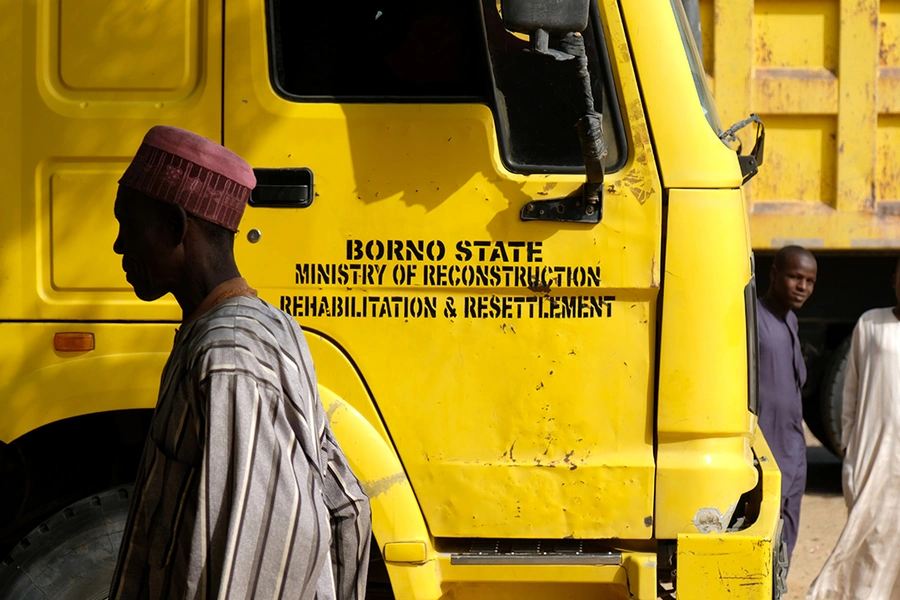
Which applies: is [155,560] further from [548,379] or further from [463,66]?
[463,66]

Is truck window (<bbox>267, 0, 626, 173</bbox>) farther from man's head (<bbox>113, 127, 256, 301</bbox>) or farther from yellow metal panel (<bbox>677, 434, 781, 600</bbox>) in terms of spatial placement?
man's head (<bbox>113, 127, 256, 301</bbox>)

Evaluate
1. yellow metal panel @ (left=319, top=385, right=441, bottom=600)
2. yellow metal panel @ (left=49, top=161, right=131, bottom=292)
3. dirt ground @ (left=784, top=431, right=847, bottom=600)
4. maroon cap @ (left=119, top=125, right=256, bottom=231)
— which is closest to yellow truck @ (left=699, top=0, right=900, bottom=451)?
dirt ground @ (left=784, top=431, right=847, bottom=600)

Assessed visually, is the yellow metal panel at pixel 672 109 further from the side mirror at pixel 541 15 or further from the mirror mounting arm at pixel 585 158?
the side mirror at pixel 541 15

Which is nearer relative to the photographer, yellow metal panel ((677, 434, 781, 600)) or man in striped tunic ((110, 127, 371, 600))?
man in striped tunic ((110, 127, 371, 600))

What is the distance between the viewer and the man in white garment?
5.09 m

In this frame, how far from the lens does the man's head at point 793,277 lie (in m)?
5.26

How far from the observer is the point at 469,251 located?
2951mm

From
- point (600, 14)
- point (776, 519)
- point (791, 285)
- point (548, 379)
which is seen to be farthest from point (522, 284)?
point (791, 285)

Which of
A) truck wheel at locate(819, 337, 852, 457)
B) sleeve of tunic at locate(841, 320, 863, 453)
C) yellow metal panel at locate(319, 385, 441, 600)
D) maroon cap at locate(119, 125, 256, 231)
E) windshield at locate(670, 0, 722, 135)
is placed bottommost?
truck wheel at locate(819, 337, 852, 457)

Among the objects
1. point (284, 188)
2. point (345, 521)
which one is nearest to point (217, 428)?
point (345, 521)

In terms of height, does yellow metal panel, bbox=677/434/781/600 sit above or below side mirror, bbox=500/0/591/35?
below

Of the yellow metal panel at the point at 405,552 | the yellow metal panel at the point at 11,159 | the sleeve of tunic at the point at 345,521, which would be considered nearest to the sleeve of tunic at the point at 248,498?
the sleeve of tunic at the point at 345,521

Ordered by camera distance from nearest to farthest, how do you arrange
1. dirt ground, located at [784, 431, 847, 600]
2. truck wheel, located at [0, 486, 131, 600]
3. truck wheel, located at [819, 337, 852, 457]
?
truck wheel, located at [0, 486, 131, 600] → dirt ground, located at [784, 431, 847, 600] → truck wheel, located at [819, 337, 852, 457]

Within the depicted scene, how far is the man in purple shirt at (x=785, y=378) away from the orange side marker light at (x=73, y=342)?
3185 millimetres
